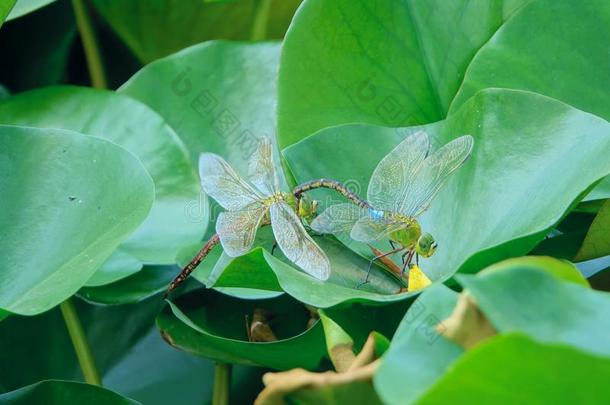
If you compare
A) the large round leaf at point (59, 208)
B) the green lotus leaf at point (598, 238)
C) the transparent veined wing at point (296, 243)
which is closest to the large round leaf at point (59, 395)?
the large round leaf at point (59, 208)

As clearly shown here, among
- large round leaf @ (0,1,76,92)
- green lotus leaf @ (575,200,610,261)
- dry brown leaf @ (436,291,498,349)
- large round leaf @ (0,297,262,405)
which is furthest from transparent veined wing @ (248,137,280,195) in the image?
large round leaf @ (0,1,76,92)

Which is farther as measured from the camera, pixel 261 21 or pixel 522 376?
pixel 261 21

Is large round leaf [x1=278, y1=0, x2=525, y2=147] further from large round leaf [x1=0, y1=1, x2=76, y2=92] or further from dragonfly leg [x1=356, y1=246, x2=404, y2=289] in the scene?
large round leaf [x1=0, y1=1, x2=76, y2=92]

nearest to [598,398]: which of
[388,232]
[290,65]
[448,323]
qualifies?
[448,323]

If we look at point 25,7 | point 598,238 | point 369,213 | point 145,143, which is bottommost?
point 598,238

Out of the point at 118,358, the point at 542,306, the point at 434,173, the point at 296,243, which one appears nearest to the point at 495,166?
the point at 434,173

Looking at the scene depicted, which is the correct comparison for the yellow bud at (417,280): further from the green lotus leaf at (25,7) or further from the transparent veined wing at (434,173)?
the green lotus leaf at (25,7)

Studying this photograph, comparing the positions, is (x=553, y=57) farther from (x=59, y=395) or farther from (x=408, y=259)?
(x=59, y=395)
